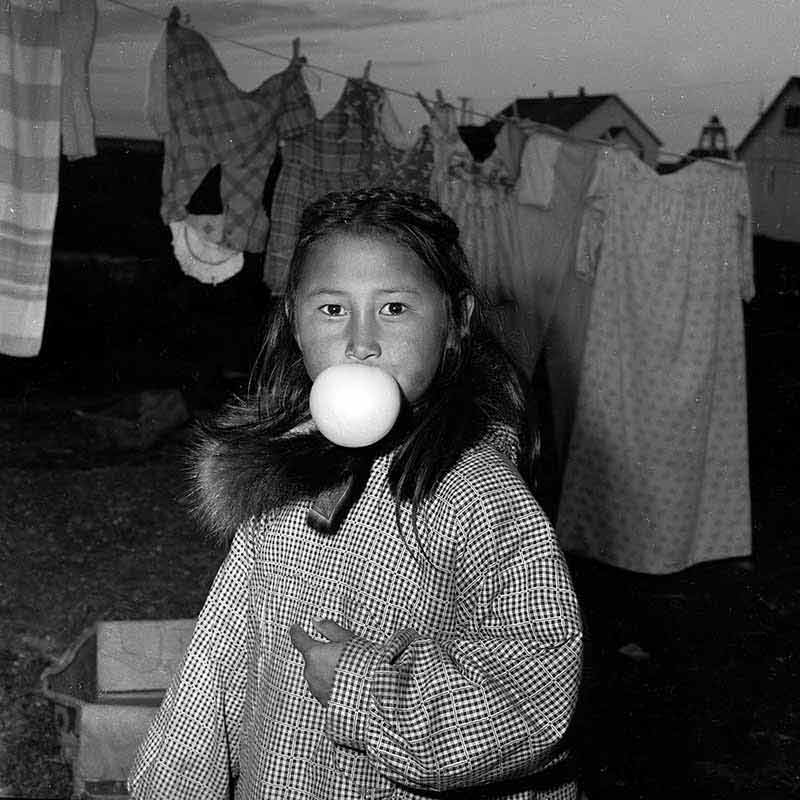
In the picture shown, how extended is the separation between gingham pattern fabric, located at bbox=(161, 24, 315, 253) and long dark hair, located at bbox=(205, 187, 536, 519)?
2676 mm

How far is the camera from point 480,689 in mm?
1037

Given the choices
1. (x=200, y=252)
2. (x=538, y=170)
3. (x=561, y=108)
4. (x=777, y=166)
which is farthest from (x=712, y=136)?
(x=777, y=166)

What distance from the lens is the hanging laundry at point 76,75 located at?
2836 mm

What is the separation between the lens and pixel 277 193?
4309 millimetres

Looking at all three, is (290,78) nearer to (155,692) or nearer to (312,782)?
(155,692)

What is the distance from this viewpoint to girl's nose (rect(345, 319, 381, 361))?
118 cm

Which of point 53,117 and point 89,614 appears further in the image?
point 89,614

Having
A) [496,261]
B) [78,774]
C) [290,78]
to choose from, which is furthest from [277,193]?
[78,774]

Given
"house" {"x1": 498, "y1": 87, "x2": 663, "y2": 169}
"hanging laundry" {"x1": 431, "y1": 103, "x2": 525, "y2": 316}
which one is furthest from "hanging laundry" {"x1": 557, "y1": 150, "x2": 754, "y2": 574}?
"house" {"x1": 498, "y1": 87, "x2": 663, "y2": 169}

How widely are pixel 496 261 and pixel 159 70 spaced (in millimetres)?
1532

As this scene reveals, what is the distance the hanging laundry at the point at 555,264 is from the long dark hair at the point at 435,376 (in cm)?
278

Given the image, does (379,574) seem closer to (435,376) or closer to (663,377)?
(435,376)

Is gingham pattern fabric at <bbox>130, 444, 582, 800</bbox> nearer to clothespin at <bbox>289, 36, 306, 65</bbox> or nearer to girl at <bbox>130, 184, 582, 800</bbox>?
girl at <bbox>130, 184, 582, 800</bbox>

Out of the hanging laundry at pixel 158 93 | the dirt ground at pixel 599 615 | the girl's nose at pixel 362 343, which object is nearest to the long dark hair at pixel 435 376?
the girl's nose at pixel 362 343
